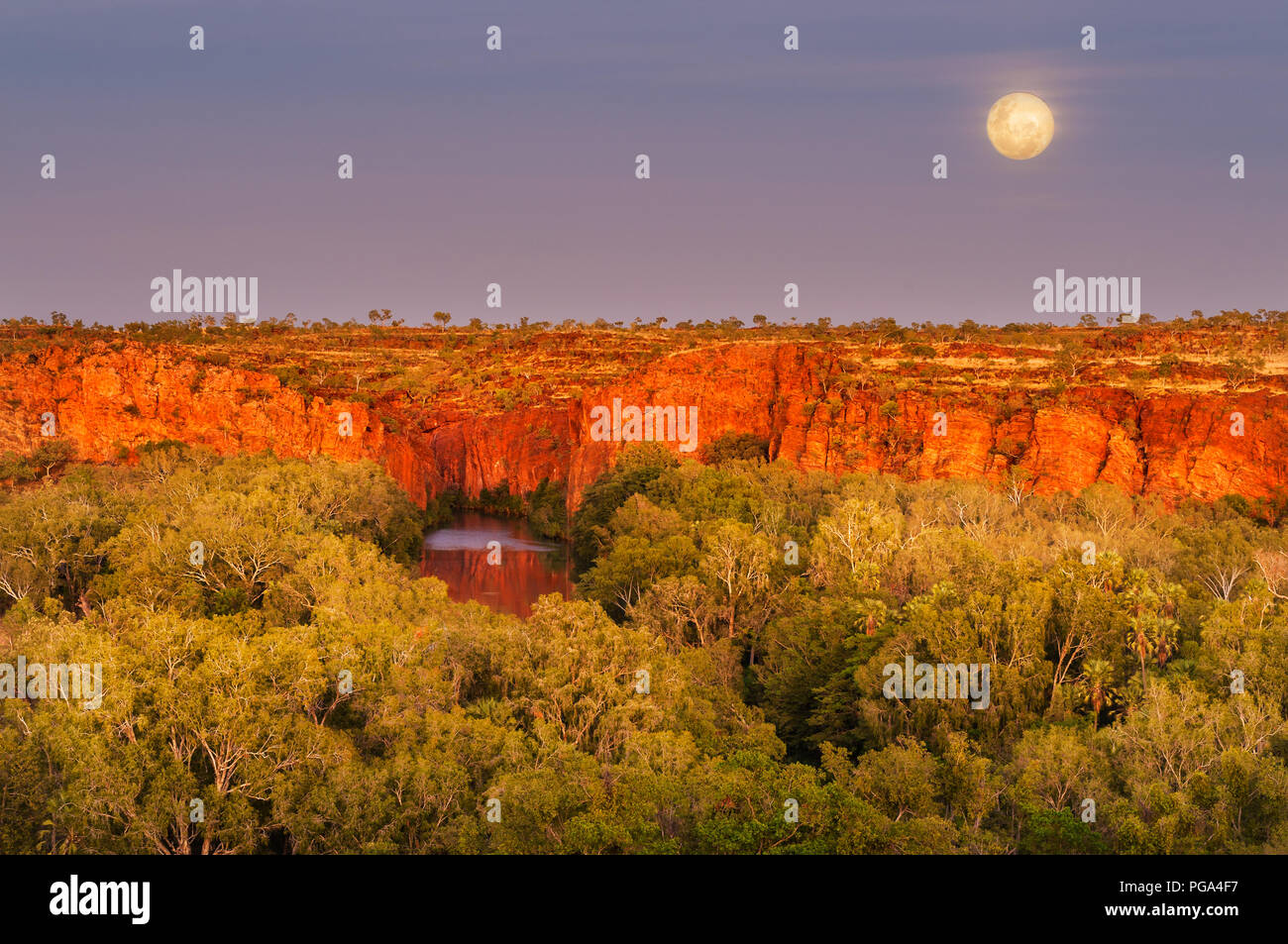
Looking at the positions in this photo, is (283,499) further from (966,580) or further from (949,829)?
(949,829)

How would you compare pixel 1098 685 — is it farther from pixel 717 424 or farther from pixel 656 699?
pixel 717 424

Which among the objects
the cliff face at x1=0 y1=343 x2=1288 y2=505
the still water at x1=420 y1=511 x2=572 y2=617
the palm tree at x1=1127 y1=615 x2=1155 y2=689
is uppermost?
the cliff face at x1=0 y1=343 x2=1288 y2=505

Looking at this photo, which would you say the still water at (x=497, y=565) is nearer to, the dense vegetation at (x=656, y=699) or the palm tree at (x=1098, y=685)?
the dense vegetation at (x=656, y=699)

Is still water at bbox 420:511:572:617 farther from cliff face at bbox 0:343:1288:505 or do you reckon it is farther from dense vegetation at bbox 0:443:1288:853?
dense vegetation at bbox 0:443:1288:853

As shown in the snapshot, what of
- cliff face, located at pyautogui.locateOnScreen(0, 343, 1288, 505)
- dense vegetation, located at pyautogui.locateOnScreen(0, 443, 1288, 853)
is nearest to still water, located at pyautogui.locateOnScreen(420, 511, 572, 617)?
cliff face, located at pyautogui.locateOnScreen(0, 343, 1288, 505)

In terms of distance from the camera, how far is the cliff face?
67688 millimetres

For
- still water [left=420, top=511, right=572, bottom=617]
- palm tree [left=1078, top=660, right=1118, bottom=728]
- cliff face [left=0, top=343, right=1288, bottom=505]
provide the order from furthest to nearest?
cliff face [left=0, top=343, right=1288, bottom=505]
still water [left=420, top=511, right=572, bottom=617]
palm tree [left=1078, top=660, right=1118, bottom=728]

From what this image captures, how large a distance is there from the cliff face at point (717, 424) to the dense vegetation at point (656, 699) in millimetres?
22636

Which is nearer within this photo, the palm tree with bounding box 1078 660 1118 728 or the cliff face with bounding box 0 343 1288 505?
the palm tree with bounding box 1078 660 1118 728

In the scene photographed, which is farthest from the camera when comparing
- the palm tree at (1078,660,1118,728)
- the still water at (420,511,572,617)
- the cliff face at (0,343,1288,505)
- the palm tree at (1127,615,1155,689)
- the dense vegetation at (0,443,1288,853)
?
the cliff face at (0,343,1288,505)

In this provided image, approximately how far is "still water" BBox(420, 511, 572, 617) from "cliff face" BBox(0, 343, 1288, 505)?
672 centimetres

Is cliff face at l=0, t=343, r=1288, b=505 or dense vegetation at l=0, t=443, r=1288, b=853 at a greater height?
cliff face at l=0, t=343, r=1288, b=505

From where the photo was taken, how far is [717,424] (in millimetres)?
91562

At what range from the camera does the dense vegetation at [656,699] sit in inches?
800
